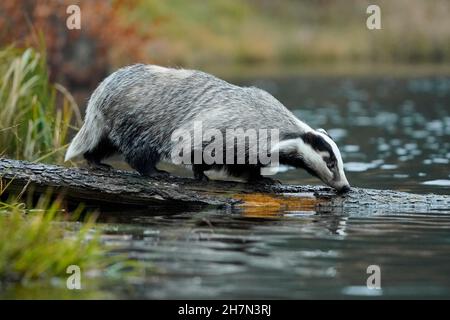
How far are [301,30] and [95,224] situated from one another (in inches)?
1393

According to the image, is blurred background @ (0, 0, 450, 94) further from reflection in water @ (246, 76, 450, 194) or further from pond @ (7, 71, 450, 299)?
pond @ (7, 71, 450, 299)

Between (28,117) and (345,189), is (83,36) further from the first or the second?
(345,189)

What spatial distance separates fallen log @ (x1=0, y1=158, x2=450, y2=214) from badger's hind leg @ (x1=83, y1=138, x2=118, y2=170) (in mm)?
393

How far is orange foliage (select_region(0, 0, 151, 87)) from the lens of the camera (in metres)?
20.3

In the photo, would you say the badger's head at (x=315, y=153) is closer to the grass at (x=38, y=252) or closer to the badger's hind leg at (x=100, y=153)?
the badger's hind leg at (x=100, y=153)

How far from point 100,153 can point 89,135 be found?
0.22 metres

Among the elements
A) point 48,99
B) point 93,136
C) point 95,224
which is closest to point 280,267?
point 95,224

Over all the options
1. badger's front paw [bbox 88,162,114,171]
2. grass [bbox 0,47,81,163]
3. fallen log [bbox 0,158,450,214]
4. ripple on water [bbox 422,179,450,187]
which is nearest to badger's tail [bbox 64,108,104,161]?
badger's front paw [bbox 88,162,114,171]

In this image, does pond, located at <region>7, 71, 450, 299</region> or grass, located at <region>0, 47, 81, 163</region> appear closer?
pond, located at <region>7, 71, 450, 299</region>

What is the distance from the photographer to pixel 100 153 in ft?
31.5

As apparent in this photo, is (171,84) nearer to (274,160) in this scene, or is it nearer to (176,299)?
(274,160)

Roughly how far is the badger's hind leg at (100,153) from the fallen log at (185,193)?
393 millimetres

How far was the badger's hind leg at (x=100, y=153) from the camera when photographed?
9492 millimetres

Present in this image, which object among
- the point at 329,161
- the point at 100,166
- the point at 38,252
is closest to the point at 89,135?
the point at 100,166
